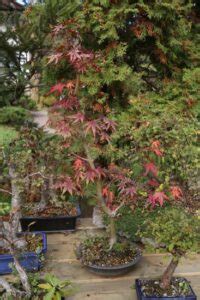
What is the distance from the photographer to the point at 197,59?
4.35 metres

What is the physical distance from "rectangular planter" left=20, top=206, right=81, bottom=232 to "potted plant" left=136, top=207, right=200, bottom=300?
1409 millimetres

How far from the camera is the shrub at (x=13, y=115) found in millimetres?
7446

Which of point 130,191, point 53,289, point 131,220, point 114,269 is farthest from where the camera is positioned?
point 131,220

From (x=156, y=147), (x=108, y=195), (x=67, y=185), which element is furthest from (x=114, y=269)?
(x=156, y=147)

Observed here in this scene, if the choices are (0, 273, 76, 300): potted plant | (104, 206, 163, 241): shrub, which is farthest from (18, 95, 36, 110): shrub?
(0, 273, 76, 300): potted plant

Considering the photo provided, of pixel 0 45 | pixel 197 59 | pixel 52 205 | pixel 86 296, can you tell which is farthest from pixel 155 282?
pixel 0 45

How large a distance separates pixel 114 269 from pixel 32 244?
84 cm

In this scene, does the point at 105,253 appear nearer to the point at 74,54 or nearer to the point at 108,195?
the point at 108,195

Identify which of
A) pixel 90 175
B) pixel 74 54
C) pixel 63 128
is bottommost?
pixel 90 175

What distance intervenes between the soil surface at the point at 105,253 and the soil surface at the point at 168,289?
0.41 m

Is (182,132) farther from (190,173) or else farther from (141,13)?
(141,13)

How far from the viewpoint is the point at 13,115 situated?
772cm

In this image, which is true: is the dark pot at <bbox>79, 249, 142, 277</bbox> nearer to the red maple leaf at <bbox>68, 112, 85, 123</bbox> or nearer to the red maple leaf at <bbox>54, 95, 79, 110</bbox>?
the red maple leaf at <bbox>68, 112, 85, 123</bbox>

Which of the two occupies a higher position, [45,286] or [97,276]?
[45,286]
